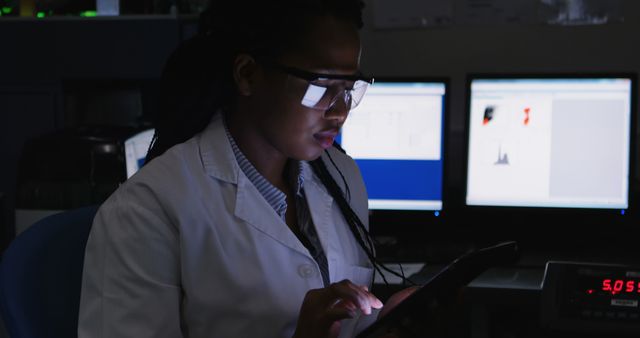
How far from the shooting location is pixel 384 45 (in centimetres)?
213

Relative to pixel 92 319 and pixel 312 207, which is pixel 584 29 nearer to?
pixel 312 207

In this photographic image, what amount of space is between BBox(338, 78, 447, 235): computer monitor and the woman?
701 millimetres

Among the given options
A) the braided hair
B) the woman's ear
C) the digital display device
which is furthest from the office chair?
the digital display device

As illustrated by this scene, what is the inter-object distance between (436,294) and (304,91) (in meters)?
0.33

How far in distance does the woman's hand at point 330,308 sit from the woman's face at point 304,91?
238 mm

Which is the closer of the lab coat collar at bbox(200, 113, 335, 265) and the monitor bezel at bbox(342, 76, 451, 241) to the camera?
the lab coat collar at bbox(200, 113, 335, 265)

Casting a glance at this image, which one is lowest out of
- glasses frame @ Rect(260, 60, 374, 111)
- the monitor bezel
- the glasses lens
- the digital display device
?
the digital display device

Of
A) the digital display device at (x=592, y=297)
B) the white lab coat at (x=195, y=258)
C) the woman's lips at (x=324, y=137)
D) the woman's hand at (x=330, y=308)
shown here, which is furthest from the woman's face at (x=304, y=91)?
the digital display device at (x=592, y=297)

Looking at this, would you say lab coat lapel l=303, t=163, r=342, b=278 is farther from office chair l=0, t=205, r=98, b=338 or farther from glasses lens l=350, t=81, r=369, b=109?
office chair l=0, t=205, r=98, b=338

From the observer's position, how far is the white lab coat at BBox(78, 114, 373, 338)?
994 mm

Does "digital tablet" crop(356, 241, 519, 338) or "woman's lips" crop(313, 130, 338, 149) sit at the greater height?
"woman's lips" crop(313, 130, 338, 149)

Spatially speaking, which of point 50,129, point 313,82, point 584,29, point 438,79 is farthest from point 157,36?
point 313,82

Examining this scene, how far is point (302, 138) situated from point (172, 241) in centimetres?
23

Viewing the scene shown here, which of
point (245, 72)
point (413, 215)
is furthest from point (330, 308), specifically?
point (413, 215)
